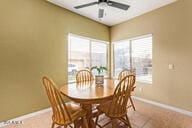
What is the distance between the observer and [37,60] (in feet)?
8.42

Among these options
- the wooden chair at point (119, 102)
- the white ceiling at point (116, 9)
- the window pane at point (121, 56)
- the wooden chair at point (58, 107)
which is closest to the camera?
the wooden chair at point (58, 107)

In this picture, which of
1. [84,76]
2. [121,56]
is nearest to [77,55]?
[84,76]

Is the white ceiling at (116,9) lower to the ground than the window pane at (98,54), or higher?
higher

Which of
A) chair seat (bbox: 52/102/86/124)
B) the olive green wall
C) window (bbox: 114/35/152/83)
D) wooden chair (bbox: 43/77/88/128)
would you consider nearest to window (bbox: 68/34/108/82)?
the olive green wall

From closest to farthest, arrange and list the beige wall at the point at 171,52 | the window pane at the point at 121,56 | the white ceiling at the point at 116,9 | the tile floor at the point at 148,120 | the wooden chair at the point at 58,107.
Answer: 1. the wooden chair at the point at 58,107
2. the tile floor at the point at 148,120
3. the beige wall at the point at 171,52
4. the white ceiling at the point at 116,9
5. the window pane at the point at 121,56

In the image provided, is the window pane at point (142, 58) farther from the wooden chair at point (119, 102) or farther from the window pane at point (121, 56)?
the wooden chair at point (119, 102)

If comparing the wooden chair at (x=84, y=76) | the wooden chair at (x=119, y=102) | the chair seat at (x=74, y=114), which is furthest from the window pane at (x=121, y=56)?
the chair seat at (x=74, y=114)

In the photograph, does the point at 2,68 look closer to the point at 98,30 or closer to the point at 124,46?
the point at 98,30

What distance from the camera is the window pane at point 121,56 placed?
397 cm

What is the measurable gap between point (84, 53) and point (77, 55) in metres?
0.29

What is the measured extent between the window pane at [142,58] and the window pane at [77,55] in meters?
1.49

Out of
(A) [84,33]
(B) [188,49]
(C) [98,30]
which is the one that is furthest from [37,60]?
(B) [188,49]

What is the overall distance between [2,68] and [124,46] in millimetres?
3367

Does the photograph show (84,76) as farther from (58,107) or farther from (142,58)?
(142,58)
